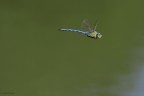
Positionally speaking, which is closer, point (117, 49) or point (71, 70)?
point (71, 70)

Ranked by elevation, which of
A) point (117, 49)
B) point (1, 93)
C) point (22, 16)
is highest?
point (22, 16)

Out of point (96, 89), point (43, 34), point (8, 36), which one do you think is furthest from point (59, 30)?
point (96, 89)

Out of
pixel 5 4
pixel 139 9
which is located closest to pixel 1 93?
pixel 5 4

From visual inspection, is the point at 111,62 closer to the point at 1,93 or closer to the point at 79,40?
the point at 79,40

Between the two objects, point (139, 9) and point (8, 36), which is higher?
point (139, 9)

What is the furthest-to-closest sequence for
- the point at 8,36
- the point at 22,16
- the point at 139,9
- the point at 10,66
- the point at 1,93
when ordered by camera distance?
1. the point at 139,9
2. the point at 22,16
3. the point at 8,36
4. the point at 10,66
5. the point at 1,93

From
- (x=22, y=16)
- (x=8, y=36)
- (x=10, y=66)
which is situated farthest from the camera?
(x=22, y=16)
